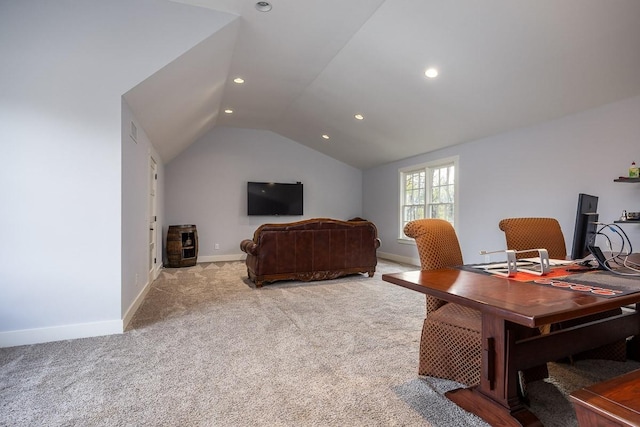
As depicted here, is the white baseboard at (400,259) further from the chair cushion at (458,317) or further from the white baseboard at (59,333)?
the white baseboard at (59,333)

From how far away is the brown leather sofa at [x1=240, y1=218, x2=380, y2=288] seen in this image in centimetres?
465

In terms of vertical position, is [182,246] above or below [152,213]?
below

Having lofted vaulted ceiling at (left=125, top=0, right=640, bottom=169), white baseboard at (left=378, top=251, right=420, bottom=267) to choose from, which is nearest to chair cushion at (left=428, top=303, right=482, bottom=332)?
lofted vaulted ceiling at (left=125, top=0, right=640, bottom=169)

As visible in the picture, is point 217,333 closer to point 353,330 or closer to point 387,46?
point 353,330

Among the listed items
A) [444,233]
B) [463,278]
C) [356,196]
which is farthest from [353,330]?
[356,196]

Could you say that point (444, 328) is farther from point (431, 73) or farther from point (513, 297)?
point (431, 73)

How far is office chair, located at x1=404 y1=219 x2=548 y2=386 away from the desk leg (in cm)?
26

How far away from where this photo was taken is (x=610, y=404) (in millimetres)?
→ 931

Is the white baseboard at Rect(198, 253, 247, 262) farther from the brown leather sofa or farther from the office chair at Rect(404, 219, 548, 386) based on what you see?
the office chair at Rect(404, 219, 548, 386)

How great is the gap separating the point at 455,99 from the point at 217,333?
154 inches

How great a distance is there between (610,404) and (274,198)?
7036 millimetres

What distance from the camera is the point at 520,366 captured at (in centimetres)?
150

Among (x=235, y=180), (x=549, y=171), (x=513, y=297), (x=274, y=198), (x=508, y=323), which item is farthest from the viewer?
(x=274, y=198)

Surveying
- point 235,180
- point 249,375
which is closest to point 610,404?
point 249,375
